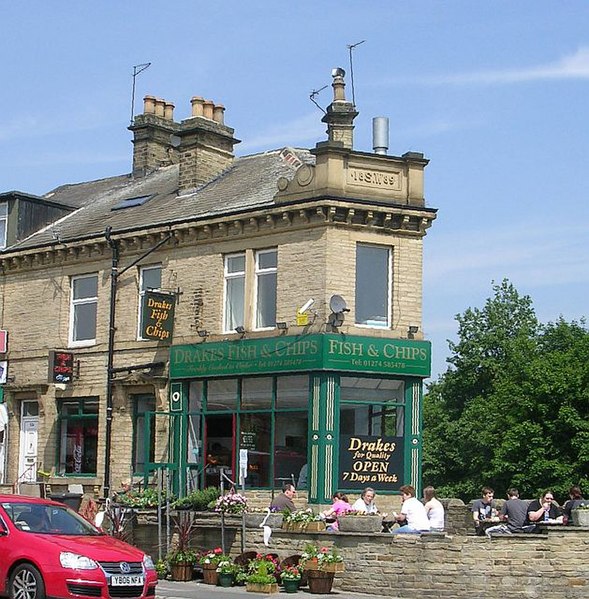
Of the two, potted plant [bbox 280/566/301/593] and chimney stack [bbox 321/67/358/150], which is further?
chimney stack [bbox 321/67/358/150]

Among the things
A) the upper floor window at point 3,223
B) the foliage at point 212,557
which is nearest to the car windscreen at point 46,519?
the foliage at point 212,557

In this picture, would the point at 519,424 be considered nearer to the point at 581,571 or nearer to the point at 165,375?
the point at 165,375

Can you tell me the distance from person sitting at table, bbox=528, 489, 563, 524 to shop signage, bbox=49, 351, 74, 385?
12534 mm

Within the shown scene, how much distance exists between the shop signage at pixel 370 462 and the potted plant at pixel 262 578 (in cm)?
464

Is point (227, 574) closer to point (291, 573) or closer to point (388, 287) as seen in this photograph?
point (291, 573)

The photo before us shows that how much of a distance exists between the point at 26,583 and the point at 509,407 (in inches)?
1648

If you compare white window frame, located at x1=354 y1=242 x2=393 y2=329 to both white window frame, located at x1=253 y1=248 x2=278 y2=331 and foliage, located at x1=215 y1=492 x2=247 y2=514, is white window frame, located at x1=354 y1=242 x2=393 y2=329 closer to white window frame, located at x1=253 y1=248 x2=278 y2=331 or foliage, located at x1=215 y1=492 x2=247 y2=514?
white window frame, located at x1=253 y1=248 x2=278 y2=331

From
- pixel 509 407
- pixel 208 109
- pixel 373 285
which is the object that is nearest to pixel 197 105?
pixel 208 109

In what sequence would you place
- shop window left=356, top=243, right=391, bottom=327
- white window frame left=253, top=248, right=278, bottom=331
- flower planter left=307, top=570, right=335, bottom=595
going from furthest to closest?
white window frame left=253, top=248, right=278, bottom=331, shop window left=356, top=243, right=391, bottom=327, flower planter left=307, top=570, right=335, bottom=595

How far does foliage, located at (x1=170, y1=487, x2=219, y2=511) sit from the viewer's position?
954 inches

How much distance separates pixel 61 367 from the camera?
97.9 ft

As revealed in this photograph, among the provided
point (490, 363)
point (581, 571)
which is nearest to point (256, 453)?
point (581, 571)

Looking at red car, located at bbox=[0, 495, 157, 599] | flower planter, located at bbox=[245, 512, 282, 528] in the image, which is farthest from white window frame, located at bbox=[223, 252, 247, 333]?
red car, located at bbox=[0, 495, 157, 599]

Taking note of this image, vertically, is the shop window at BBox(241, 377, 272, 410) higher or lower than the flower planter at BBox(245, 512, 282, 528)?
higher
